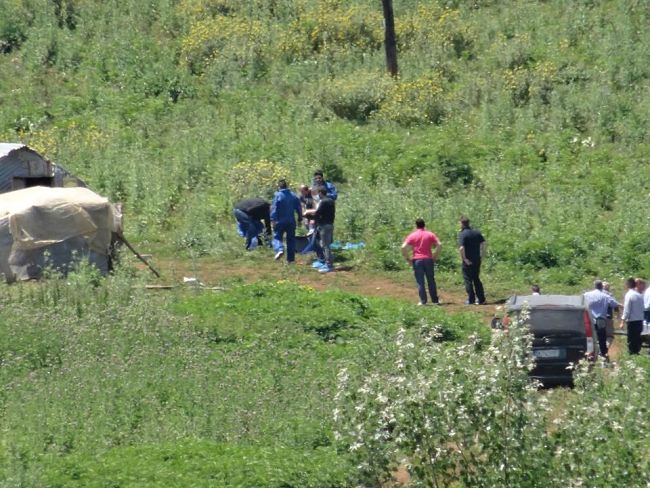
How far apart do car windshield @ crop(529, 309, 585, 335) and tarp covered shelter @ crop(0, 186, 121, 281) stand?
8411 millimetres

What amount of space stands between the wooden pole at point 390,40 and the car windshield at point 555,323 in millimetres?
18235

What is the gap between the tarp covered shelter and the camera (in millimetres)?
24547

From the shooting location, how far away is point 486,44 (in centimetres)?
3969

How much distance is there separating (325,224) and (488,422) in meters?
12.8

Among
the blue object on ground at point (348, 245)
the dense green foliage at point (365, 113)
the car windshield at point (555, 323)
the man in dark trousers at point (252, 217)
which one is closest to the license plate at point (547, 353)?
the car windshield at point (555, 323)

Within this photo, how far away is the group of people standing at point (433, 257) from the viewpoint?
25125 mm

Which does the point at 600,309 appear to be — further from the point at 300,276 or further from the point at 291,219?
the point at 291,219

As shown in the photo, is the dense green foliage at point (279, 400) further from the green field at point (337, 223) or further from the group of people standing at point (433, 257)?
A: the group of people standing at point (433, 257)

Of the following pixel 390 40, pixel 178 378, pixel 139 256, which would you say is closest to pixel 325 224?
pixel 139 256

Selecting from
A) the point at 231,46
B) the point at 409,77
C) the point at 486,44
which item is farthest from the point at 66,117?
the point at 486,44

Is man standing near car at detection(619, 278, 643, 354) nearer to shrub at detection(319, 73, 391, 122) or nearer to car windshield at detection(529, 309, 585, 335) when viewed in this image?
car windshield at detection(529, 309, 585, 335)

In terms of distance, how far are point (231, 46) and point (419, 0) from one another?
626cm

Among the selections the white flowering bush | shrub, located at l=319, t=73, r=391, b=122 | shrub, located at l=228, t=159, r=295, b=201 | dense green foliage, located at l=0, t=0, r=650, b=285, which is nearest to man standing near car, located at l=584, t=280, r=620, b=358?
dense green foliage, located at l=0, t=0, r=650, b=285

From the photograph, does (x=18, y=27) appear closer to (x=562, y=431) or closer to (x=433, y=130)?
(x=433, y=130)
